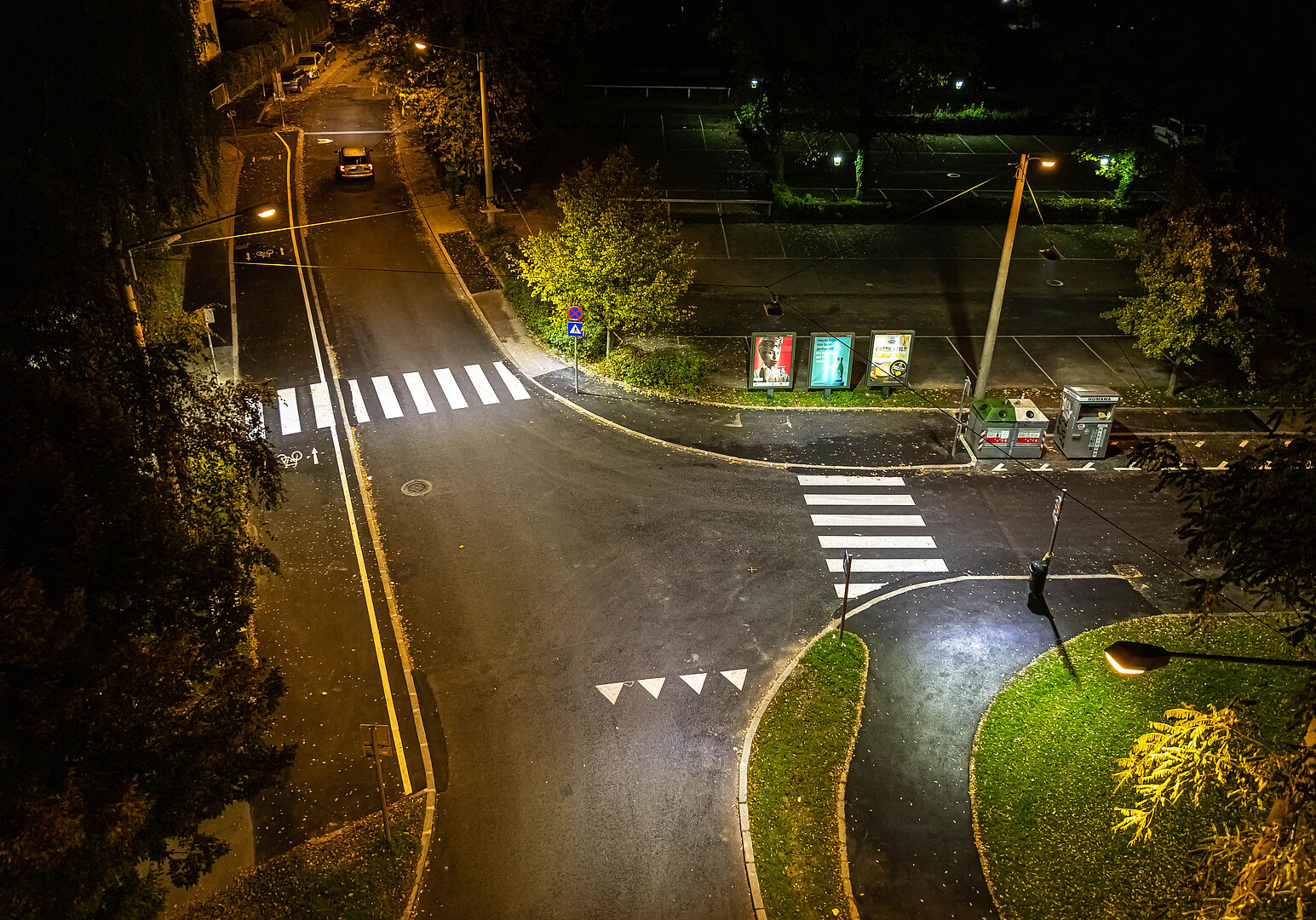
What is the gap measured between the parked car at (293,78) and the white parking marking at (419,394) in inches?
1499

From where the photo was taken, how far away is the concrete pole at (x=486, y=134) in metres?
35.8

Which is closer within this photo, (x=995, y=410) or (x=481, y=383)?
(x=995, y=410)

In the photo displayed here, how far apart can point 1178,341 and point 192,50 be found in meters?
28.6

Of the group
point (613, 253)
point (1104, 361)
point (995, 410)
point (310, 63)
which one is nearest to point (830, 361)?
point (995, 410)

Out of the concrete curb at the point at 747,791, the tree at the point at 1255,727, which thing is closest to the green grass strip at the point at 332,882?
the concrete curb at the point at 747,791

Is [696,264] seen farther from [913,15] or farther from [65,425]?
[65,425]

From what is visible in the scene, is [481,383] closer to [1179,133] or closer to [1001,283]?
[1001,283]

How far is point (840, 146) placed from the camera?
4625 cm

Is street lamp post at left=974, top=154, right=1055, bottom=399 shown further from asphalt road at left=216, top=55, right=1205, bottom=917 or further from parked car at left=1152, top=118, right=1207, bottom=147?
parked car at left=1152, top=118, right=1207, bottom=147

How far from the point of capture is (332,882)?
1373cm

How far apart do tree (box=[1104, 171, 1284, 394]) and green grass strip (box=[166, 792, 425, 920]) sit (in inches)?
934

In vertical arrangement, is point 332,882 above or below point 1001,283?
below

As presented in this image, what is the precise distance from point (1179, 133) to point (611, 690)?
38114 mm

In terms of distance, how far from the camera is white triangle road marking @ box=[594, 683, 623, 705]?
56.5 ft
